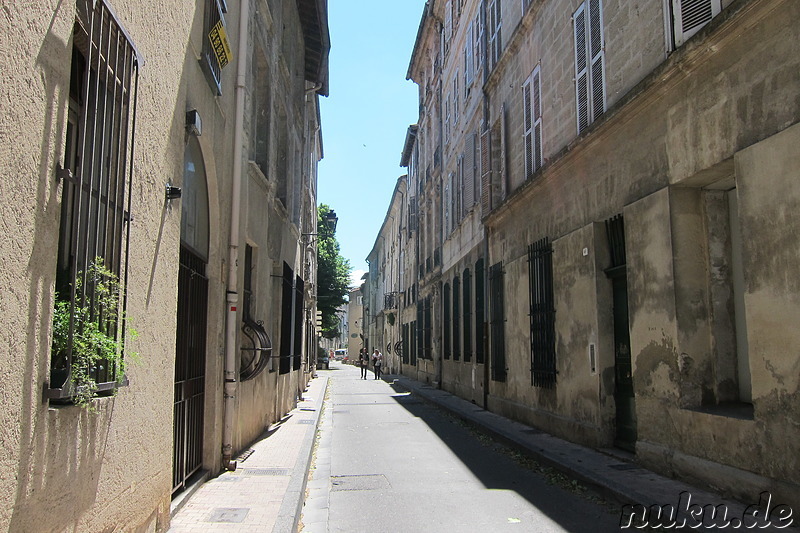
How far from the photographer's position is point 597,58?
955 centimetres

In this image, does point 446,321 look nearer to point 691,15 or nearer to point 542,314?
point 542,314

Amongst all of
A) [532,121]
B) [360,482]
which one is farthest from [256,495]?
[532,121]

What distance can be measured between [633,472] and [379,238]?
50.4 meters

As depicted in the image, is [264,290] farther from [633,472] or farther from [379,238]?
[379,238]

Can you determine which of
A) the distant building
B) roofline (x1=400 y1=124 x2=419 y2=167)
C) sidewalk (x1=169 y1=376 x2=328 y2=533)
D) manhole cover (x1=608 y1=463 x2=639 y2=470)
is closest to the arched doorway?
sidewalk (x1=169 y1=376 x2=328 y2=533)

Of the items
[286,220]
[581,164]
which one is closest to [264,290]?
[286,220]

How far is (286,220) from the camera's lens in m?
13.5

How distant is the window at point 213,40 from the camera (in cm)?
614

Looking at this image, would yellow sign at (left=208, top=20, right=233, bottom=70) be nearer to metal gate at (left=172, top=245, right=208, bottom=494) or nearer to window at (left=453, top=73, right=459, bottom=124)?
metal gate at (left=172, top=245, right=208, bottom=494)

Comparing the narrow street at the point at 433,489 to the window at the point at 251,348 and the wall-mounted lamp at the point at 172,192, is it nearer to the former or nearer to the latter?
the window at the point at 251,348

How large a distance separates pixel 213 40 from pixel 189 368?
3.19m

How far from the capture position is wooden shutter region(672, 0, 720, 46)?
265 inches

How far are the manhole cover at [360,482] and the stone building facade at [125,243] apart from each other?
50.7 inches

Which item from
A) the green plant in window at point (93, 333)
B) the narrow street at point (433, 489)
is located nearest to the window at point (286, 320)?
the narrow street at point (433, 489)
